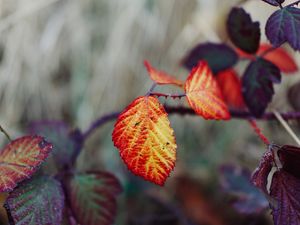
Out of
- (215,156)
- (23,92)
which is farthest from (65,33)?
(215,156)

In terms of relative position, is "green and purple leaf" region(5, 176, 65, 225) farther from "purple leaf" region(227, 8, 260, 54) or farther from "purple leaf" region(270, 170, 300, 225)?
"purple leaf" region(227, 8, 260, 54)

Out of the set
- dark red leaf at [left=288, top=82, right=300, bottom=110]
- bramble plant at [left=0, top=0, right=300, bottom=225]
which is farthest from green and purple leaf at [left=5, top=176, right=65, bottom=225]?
dark red leaf at [left=288, top=82, right=300, bottom=110]

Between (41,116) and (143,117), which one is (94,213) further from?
(41,116)

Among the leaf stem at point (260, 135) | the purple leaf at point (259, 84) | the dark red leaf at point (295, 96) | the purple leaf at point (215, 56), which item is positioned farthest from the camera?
the dark red leaf at point (295, 96)

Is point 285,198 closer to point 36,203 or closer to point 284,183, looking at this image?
point 284,183

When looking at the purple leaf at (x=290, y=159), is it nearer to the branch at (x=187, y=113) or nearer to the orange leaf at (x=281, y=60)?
the branch at (x=187, y=113)

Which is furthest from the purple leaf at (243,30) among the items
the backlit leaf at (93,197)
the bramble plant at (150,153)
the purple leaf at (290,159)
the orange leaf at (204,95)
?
the backlit leaf at (93,197)
